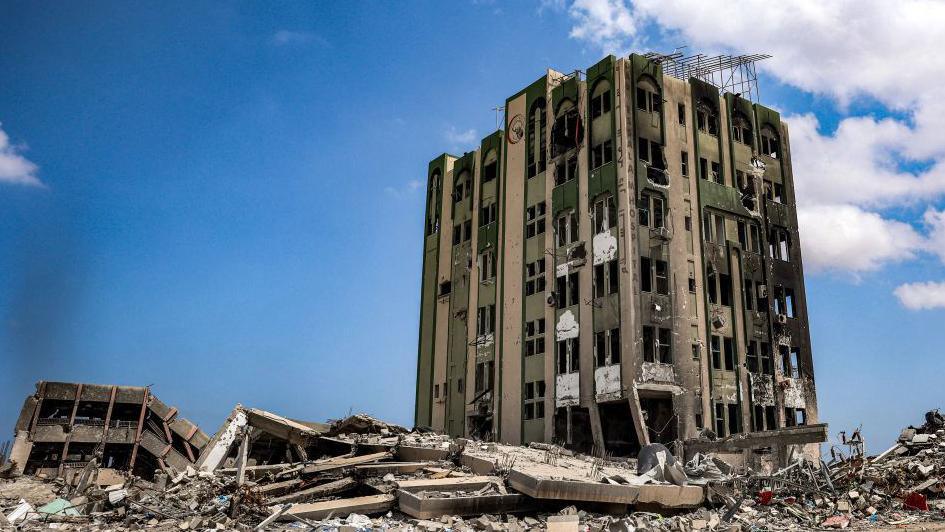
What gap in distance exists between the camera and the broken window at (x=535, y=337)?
129 ft

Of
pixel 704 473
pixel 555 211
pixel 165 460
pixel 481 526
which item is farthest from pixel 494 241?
pixel 481 526

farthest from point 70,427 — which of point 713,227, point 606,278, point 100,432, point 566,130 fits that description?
point 713,227

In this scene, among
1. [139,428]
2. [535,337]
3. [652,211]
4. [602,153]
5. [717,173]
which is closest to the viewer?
[139,428]

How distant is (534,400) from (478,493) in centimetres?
2040

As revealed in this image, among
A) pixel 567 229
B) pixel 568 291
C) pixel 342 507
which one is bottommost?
pixel 342 507

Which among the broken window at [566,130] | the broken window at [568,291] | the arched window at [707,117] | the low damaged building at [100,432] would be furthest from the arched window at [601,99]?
the low damaged building at [100,432]

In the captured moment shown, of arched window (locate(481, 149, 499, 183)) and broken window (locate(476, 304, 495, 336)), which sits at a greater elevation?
arched window (locate(481, 149, 499, 183))

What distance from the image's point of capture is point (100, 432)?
105 ft

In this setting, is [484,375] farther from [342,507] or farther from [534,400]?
[342,507]

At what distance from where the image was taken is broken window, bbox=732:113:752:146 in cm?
4150

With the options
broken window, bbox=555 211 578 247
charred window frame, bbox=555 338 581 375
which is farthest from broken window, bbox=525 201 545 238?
charred window frame, bbox=555 338 581 375

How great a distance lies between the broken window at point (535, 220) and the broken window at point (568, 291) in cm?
354

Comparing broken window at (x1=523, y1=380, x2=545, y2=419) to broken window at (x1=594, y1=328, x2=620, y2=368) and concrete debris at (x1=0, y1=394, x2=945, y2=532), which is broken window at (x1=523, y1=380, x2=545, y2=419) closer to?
broken window at (x1=594, y1=328, x2=620, y2=368)

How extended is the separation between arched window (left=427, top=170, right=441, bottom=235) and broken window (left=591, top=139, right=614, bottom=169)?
603 inches
